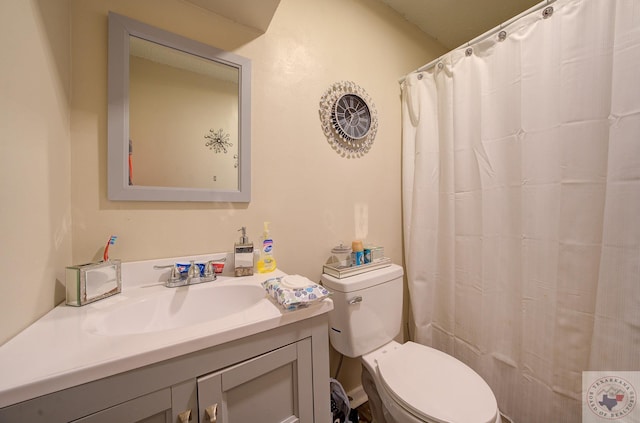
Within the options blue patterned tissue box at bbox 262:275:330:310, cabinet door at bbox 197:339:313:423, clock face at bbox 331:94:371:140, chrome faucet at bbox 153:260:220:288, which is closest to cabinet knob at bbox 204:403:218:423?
cabinet door at bbox 197:339:313:423

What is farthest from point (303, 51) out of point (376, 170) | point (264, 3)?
point (376, 170)

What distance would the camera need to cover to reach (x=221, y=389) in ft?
1.80

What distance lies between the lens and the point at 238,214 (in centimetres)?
101

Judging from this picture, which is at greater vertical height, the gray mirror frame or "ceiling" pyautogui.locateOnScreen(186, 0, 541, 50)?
"ceiling" pyautogui.locateOnScreen(186, 0, 541, 50)

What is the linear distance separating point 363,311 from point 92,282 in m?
0.99

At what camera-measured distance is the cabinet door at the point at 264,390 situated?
538 millimetres

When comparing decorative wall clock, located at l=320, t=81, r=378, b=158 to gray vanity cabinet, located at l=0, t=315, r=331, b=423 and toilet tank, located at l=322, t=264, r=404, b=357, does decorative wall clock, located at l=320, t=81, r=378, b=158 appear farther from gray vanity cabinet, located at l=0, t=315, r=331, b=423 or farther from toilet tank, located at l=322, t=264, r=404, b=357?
gray vanity cabinet, located at l=0, t=315, r=331, b=423

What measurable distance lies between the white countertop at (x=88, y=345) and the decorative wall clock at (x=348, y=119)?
0.90 meters

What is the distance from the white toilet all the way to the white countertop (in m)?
0.42

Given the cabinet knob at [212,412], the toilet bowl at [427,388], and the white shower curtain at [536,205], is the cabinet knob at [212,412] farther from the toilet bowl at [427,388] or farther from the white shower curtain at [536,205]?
the white shower curtain at [536,205]

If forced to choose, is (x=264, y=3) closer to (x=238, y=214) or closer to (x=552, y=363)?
(x=238, y=214)

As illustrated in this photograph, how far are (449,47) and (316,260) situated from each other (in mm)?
1959

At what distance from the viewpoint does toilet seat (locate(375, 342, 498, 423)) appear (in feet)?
2.52

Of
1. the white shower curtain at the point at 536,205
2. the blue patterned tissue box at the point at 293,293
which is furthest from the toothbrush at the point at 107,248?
the white shower curtain at the point at 536,205
